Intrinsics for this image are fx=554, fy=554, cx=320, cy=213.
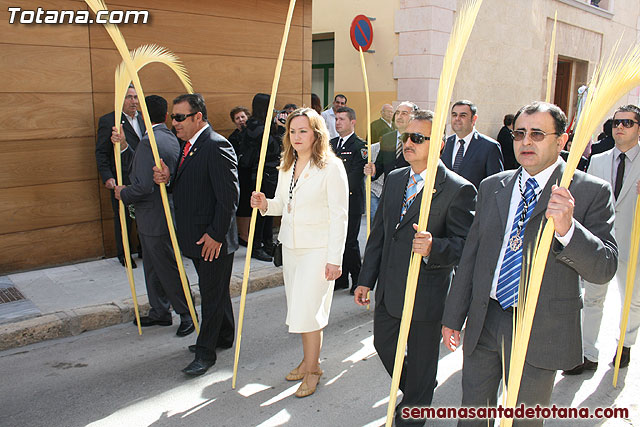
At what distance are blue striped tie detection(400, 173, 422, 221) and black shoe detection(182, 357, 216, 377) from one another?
2.02 m

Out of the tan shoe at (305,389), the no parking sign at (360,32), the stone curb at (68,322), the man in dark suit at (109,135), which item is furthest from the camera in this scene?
the no parking sign at (360,32)

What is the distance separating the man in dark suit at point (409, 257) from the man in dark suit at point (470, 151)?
7.13ft

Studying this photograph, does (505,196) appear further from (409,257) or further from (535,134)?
(409,257)

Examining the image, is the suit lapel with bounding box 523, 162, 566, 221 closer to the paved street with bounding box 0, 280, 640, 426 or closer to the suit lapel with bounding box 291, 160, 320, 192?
the suit lapel with bounding box 291, 160, 320, 192

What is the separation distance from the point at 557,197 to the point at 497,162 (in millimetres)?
3562

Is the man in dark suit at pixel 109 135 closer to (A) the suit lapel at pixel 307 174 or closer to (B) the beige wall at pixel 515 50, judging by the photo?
(A) the suit lapel at pixel 307 174

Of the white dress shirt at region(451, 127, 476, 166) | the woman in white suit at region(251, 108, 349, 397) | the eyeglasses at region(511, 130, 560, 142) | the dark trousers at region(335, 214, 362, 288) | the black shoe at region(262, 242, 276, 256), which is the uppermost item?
the eyeglasses at region(511, 130, 560, 142)

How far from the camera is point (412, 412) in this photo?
3480 mm

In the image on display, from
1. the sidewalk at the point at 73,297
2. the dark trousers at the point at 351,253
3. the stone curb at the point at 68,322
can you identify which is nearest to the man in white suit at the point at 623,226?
the dark trousers at the point at 351,253

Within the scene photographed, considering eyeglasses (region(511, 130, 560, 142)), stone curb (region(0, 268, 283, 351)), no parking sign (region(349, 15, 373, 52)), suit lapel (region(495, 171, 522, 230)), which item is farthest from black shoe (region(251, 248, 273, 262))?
eyeglasses (region(511, 130, 560, 142))

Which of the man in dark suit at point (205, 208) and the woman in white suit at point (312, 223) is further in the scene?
the man in dark suit at point (205, 208)

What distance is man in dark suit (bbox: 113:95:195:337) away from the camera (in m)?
4.68

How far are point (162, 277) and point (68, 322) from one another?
1008mm

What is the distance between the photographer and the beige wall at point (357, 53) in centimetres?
1218
